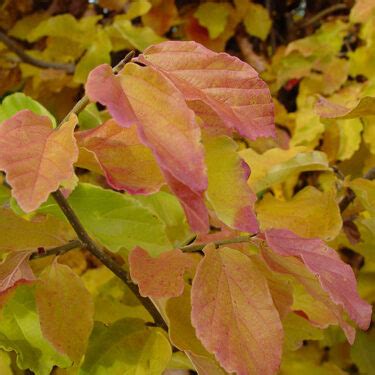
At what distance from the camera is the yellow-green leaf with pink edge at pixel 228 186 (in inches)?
18.5

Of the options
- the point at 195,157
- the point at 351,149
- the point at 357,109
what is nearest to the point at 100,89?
the point at 195,157

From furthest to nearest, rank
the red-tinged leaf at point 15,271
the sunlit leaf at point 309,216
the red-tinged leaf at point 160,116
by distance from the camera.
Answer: the sunlit leaf at point 309,216, the red-tinged leaf at point 15,271, the red-tinged leaf at point 160,116

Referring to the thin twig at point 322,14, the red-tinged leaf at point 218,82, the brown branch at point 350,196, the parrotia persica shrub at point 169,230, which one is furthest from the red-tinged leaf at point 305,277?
the thin twig at point 322,14

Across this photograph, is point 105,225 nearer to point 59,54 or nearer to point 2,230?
point 2,230

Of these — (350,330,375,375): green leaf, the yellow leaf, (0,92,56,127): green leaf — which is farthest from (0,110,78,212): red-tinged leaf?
the yellow leaf

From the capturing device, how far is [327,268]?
0.48 metres

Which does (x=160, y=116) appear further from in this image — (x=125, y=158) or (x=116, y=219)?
(x=116, y=219)

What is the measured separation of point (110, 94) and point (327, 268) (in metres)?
0.20

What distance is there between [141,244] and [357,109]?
0.24 m

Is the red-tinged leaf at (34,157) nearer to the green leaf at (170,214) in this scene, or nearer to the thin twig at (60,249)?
the thin twig at (60,249)

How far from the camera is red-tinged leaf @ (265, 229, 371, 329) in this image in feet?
1.52

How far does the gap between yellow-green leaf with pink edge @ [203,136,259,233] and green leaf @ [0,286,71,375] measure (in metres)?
0.21

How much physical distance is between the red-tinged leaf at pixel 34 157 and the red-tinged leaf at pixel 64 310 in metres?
0.15

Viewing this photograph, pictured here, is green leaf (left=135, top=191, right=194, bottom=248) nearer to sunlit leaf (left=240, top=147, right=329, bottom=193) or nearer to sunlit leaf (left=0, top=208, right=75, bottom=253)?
sunlit leaf (left=240, top=147, right=329, bottom=193)
